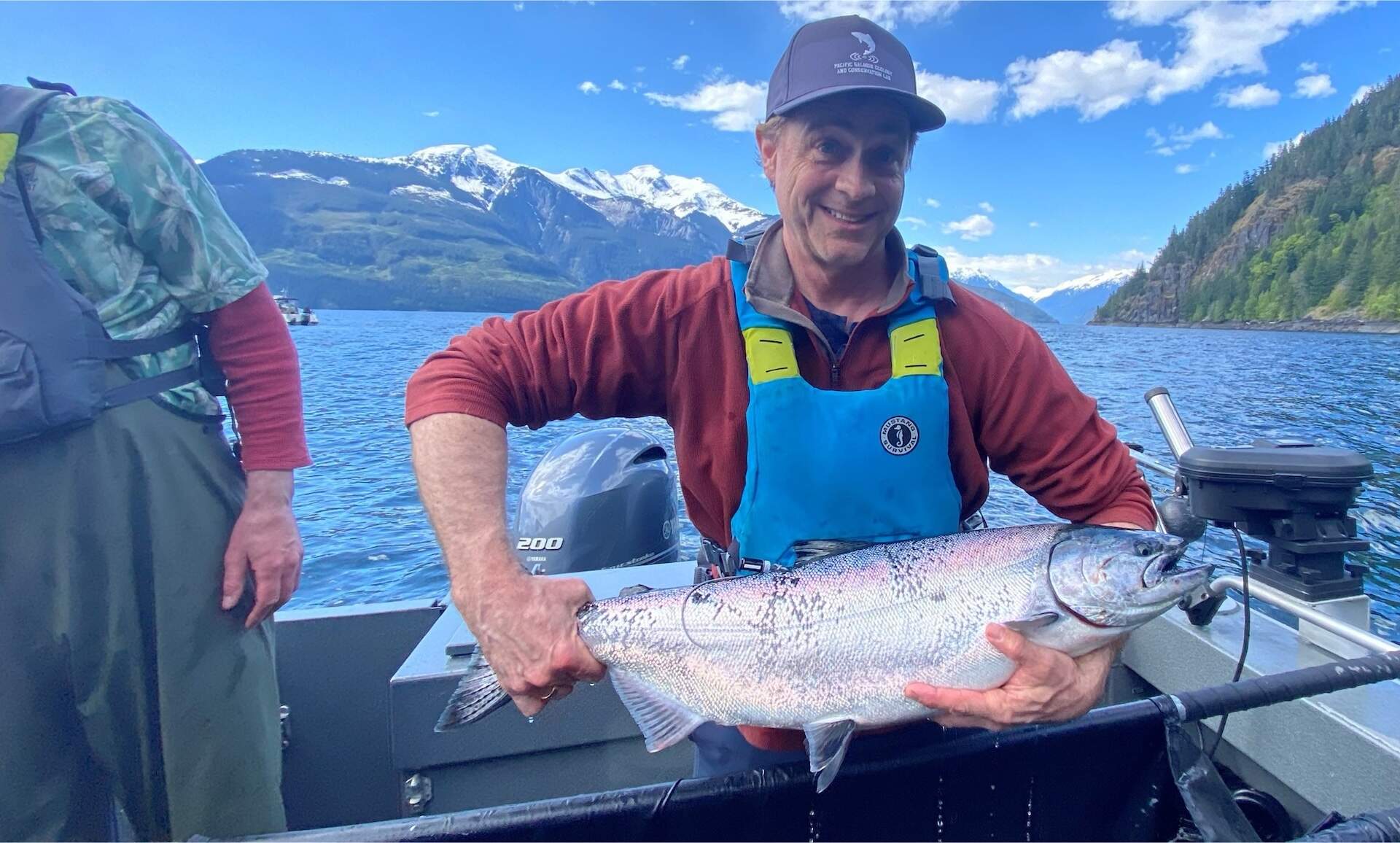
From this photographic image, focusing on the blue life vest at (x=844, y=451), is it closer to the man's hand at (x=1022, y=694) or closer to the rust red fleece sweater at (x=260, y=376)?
the man's hand at (x=1022, y=694)

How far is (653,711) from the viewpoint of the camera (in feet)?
7.83

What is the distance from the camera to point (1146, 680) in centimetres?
391

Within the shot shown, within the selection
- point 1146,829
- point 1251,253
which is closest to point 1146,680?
point 1146,829

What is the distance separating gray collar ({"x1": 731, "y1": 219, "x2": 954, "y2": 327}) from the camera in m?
2.59

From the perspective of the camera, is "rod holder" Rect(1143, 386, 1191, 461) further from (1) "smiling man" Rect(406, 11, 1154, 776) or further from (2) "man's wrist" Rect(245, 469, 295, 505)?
(2) "man's wrist" Rect(245, 469, 295, 505)

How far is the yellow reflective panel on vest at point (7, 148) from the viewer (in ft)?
7.50

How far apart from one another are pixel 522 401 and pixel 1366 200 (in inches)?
6559

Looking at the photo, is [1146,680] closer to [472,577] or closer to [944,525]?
[944,525]

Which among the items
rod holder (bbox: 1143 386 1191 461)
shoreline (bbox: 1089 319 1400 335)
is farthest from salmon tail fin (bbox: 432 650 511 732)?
shoreline (bbox: 1089 319 1400 335)

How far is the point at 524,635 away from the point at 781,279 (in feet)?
5.12

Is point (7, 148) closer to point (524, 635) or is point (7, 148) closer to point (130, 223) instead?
point (130, 223)

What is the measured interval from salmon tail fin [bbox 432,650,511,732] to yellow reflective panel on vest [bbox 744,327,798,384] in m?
1.31

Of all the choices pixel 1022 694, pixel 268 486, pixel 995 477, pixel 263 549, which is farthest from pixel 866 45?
pixel 995 477

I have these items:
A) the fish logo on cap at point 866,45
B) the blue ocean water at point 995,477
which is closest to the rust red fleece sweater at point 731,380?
the fish logo on cap at point 866,45
